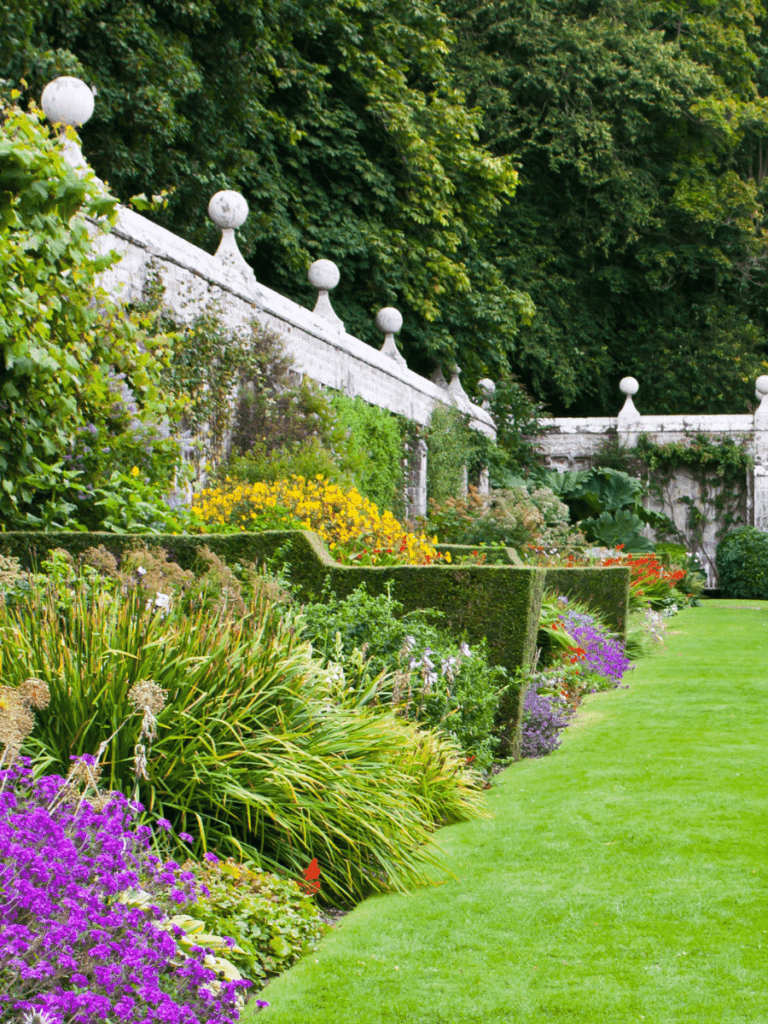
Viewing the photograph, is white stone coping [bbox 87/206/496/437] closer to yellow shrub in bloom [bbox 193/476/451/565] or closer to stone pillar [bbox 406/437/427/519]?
stone pillar [bbox 406/437/427/519]

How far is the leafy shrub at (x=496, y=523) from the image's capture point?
1228 centimetres

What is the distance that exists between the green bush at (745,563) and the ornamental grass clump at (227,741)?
18.2m

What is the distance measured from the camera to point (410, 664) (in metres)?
4.93

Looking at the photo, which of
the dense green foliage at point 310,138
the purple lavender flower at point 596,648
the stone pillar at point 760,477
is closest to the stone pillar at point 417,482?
the dense green foliage at point 310,138

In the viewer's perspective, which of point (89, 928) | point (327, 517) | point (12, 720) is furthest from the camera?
point (327, 517)

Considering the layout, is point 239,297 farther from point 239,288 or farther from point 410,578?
point 410,578

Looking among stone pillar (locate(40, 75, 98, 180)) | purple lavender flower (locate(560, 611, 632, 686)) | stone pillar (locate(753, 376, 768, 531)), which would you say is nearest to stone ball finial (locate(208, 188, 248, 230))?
stone pillar (locate(40, 75, 98, 180))

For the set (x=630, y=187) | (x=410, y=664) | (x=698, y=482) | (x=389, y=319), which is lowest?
(x=410, y=664)

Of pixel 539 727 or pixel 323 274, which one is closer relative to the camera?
pixel 539 727

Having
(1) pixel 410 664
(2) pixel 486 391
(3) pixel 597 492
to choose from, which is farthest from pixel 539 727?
(2) pixel 486 391

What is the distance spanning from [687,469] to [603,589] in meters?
13.7

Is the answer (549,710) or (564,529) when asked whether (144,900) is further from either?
(564,529)

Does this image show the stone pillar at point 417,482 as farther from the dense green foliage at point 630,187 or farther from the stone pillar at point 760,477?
the dense green foliage at point 630,187

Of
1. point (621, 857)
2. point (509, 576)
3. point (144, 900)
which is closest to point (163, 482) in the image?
point (509, 576)
